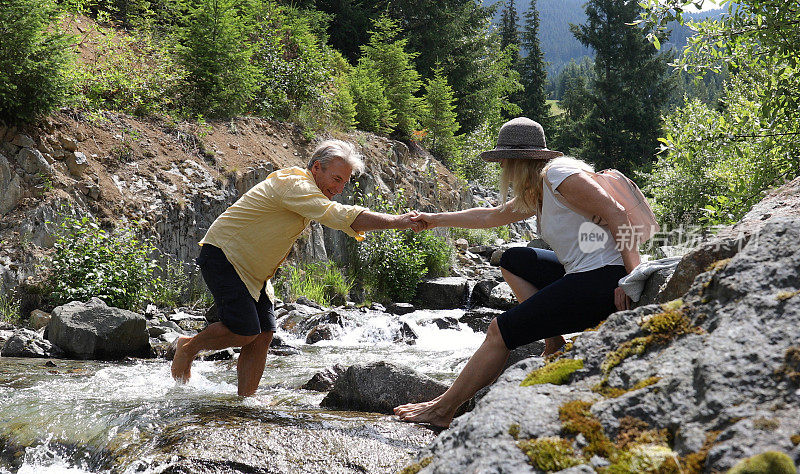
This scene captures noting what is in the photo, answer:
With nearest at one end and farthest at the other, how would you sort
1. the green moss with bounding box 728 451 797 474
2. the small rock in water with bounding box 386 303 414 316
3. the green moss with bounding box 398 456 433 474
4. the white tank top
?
the green moss with bounding box 728 451 797 474, the green moss with bounding box 398 456 433 474, the white tank top, the small rock in water with bounding box 386 303 414 316

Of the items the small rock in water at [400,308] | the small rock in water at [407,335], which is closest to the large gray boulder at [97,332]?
the small rock in water at [407,335]

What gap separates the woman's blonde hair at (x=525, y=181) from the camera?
13.7 feet

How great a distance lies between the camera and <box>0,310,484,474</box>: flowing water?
349 cm

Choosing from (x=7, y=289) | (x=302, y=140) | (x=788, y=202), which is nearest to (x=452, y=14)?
(x=302, y=140)

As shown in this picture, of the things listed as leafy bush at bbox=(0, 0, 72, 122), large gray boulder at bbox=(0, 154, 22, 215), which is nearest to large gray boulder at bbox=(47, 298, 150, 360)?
large gray boulder at bbox=(0, 154, 22, 215)

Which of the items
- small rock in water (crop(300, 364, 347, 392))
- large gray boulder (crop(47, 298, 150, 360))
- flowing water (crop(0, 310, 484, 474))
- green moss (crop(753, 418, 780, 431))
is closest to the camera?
green moss (crop(753, 418, 780, 431))

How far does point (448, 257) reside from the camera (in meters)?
16.7

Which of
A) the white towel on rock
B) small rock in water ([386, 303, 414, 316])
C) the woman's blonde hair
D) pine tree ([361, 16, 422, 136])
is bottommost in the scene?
small rock in water ([386, 303, 414, 316])

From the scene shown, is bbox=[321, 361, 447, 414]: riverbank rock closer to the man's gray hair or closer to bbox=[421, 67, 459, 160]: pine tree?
the man's gray hair

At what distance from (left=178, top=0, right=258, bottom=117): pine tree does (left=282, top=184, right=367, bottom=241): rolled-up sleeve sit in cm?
980

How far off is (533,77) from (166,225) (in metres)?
44.9

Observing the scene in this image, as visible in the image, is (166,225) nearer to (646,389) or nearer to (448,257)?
(448,257)

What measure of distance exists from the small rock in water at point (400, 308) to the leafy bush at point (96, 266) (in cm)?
508

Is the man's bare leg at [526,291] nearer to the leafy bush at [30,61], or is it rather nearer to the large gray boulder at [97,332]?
the large gray boulder at [97,332]
